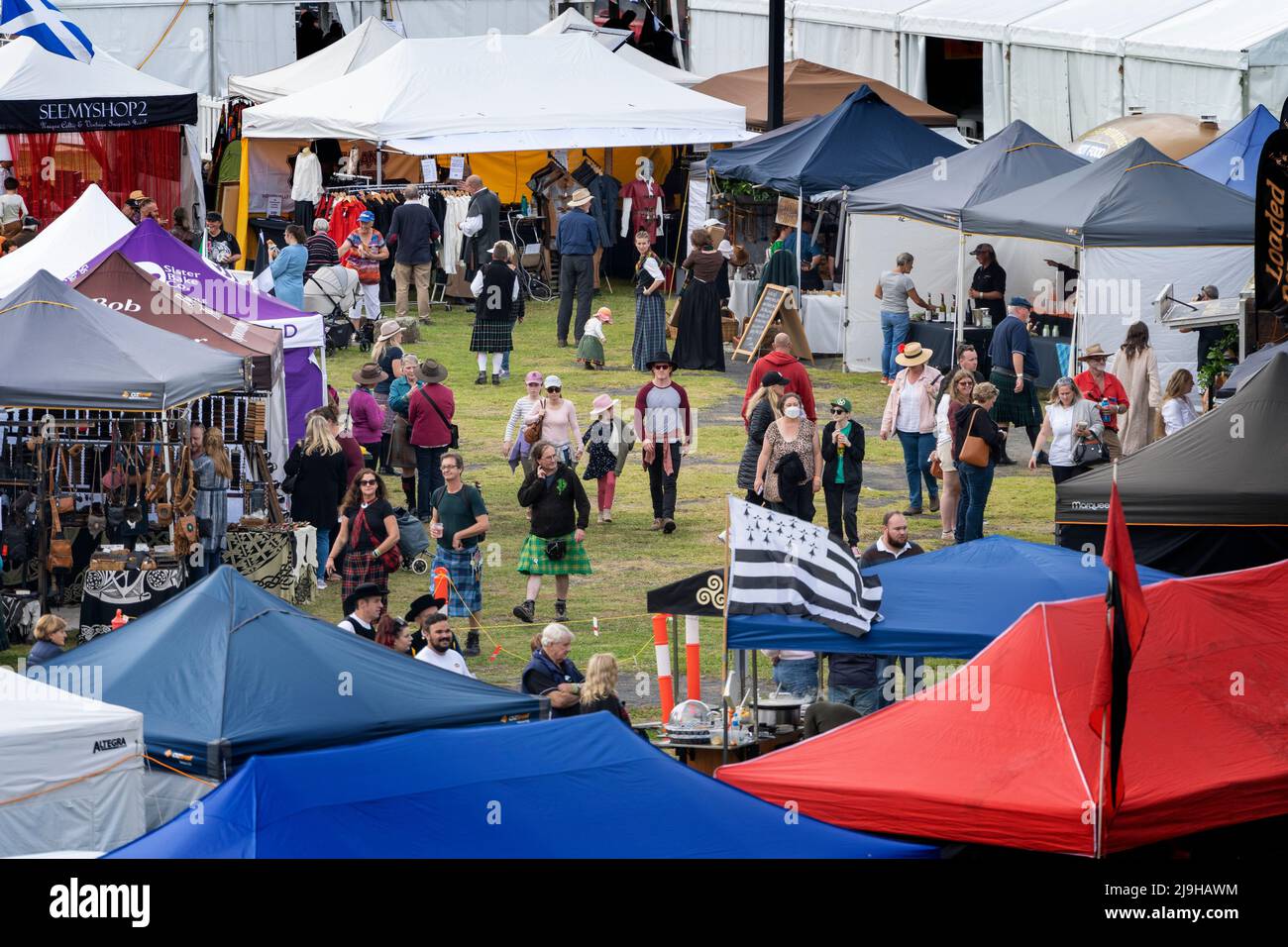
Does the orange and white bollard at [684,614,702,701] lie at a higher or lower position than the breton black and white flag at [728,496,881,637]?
lower

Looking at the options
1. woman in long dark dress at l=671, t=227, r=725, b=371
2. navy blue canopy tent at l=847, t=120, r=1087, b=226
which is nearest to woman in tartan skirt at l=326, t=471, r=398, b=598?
navy blue canopy tent at l=847, t=120, r=1087, b=226

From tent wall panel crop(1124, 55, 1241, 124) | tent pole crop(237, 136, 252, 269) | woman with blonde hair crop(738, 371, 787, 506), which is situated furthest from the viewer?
tent pole crop(237, 136, 252, 269)

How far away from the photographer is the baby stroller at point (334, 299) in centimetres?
2470

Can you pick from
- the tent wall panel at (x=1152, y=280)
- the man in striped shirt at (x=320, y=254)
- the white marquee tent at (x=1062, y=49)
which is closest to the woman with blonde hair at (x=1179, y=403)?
the tent wall panel at (x=1152, y=280)

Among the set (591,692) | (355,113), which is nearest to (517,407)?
(591,692)

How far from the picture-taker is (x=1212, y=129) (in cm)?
2628

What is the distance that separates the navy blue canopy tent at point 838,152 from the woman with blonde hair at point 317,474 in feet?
36.8

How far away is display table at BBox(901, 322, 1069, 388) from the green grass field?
2.82ft

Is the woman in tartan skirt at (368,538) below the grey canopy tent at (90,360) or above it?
below

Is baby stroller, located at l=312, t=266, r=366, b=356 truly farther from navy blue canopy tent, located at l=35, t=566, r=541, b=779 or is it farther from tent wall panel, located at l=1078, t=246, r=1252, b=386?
navy blue canopy tent, located at l=35, t=566, r=541, b=779

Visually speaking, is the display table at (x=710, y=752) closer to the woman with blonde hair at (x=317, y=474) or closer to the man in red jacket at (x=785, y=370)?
the woman with blonde hair at (x=317, y=474)

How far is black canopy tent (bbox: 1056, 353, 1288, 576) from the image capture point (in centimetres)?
1395
